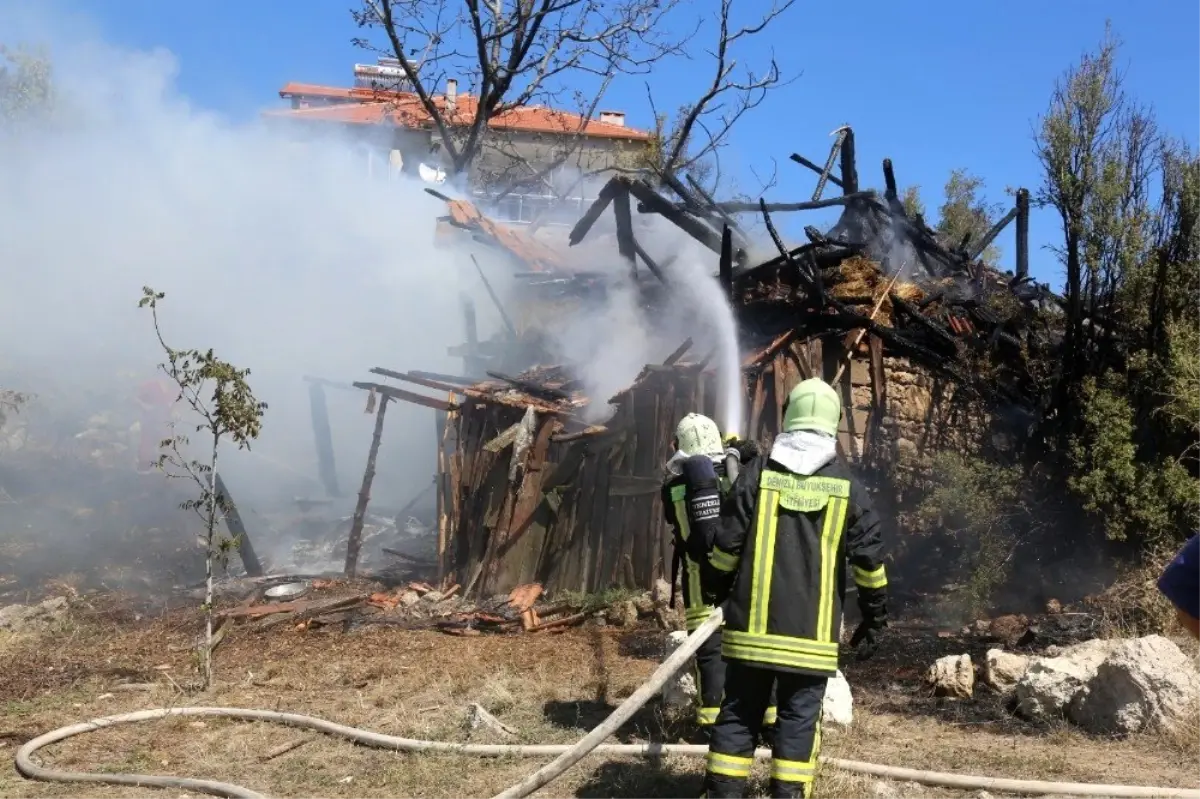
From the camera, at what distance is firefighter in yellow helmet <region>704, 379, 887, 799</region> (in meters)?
4.08

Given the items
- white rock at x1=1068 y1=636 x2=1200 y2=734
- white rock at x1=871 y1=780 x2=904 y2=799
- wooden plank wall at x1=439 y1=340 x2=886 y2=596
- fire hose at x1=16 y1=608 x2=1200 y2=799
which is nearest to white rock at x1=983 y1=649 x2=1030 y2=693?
white rock at x1=1068 y1=636 x2=1200 y2=734

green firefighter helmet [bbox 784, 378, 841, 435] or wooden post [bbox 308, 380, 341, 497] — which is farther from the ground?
green firefighter helmet [bbox 784, 378, 841, 435]

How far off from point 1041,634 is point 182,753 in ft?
19.7

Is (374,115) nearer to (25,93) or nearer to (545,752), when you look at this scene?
(25,93)

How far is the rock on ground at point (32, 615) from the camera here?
10084 mm

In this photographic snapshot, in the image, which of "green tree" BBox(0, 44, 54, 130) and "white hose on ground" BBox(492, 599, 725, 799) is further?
"green tree" BBox(0, 44, 54, 130)

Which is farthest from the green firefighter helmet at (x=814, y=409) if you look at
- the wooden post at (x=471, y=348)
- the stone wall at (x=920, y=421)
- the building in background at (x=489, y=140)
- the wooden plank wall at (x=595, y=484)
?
the building in background at (x=489, y=140)

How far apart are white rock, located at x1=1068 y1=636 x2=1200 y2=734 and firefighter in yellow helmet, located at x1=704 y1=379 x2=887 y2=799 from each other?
2.20 meters

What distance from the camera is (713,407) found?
10.7 m

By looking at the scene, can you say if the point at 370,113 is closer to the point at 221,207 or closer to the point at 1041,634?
the point at 221,207

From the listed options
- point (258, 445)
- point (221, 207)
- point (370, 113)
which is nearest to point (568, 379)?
point (258, 445)

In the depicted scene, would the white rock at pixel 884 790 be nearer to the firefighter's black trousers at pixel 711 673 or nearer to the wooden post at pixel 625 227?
the firefighter's black trousers at pixel 711 673

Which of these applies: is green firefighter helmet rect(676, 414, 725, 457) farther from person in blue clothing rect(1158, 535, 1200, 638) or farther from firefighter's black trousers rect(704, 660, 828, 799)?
person in blue clothing rect(1158, 535, 1200, 638)

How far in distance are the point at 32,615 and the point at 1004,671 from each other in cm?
895
